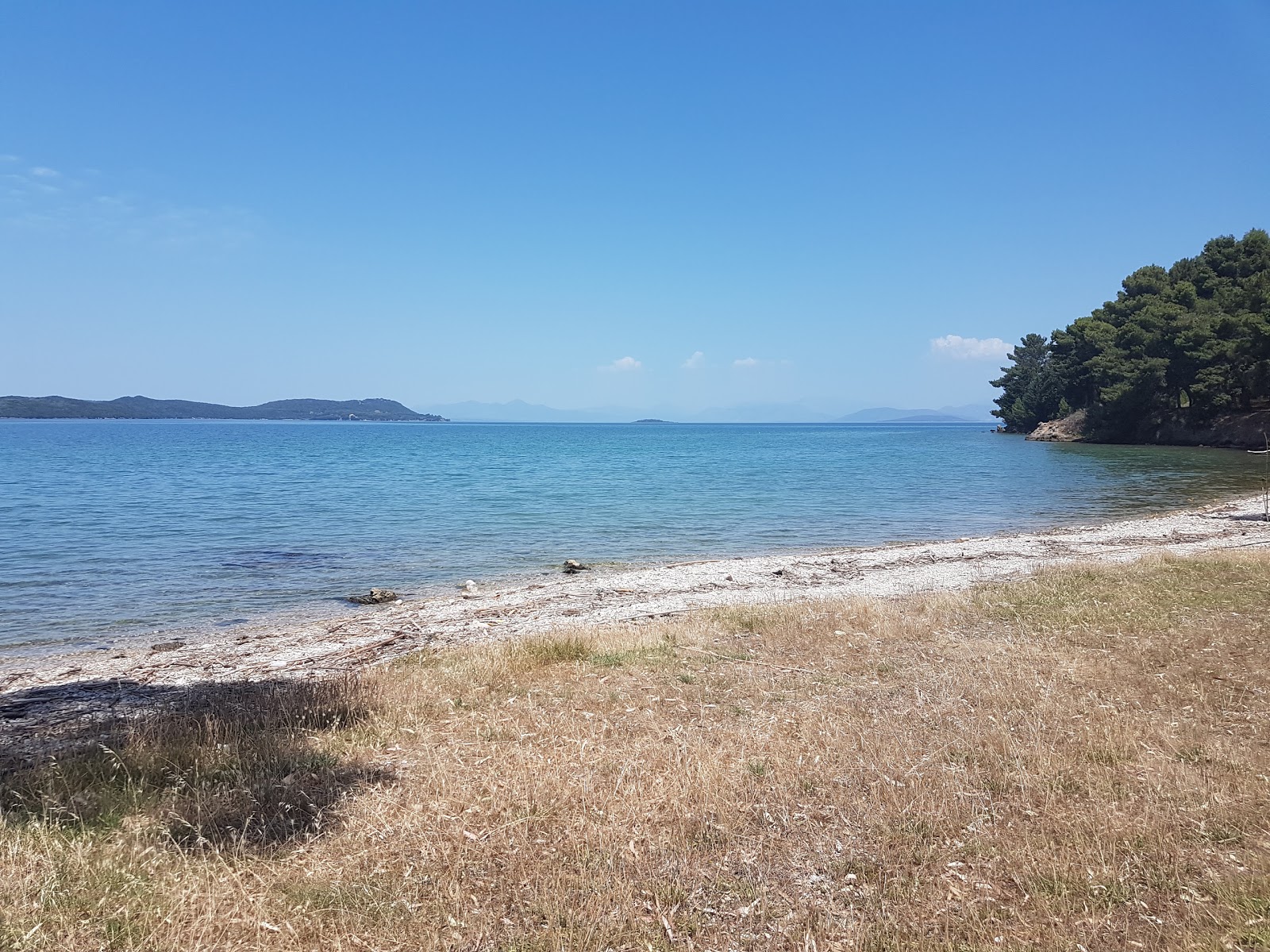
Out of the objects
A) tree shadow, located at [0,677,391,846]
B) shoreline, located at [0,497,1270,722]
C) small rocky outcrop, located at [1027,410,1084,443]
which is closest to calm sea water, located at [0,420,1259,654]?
shoreline, located at [0,497,1270,722]

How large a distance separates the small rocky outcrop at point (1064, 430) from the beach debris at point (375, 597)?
114 metres

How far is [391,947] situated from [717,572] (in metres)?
19.3

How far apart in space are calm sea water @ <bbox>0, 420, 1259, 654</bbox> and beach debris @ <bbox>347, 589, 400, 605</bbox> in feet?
2.26

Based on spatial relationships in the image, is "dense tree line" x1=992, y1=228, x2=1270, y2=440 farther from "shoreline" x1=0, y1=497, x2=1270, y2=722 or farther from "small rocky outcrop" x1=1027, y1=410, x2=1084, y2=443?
"shoreline" x1=0, y1=497, x2=1270, y2=722

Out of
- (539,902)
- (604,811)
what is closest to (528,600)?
(604,811)

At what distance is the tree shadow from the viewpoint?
657 cm

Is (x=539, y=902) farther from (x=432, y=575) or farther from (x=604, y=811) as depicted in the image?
(x=432, y=575)

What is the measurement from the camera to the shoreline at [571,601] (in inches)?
576

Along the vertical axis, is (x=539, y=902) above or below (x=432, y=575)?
above

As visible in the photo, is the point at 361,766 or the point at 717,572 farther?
the point at 717,572

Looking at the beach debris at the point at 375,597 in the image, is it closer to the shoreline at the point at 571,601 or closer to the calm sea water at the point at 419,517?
the shoreline at the point at 571,601

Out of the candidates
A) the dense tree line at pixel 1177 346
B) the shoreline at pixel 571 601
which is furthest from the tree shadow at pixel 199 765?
the dense tree line at pixel 1177 346

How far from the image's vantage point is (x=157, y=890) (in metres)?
5.32

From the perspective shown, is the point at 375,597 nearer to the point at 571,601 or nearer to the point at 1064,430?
the point at 571,601
